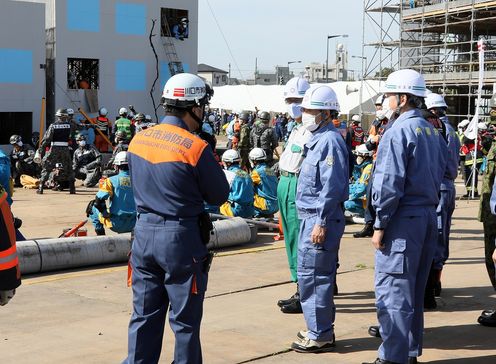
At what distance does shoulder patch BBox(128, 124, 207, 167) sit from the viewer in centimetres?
469

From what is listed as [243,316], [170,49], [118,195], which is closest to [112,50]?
[170,49]

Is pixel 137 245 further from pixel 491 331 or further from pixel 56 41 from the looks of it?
pixel 56 41

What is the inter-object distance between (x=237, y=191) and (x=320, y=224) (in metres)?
5.94

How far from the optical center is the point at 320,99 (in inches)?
257

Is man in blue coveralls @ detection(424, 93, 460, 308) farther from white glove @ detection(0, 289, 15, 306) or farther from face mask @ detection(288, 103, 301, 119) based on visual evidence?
white glove @ detection(0, 289, 15, 306)

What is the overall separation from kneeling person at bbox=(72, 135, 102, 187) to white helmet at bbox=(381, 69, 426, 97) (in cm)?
1511

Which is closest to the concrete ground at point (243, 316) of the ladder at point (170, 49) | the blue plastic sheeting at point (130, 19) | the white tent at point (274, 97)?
the blue plastic sheeting at point (130, 19)

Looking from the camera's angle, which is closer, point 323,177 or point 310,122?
point 323,177

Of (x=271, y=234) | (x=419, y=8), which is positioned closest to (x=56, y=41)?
(x=419, y=8)

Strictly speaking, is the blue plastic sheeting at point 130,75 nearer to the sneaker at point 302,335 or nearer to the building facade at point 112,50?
the building facade at point 112,50

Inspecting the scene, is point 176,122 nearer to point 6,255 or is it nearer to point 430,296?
point 6,255

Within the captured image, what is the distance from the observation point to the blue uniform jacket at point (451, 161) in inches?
308

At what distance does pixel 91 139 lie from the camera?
25.8 metres

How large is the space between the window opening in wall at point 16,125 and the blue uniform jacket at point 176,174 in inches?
840
